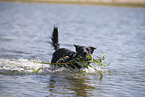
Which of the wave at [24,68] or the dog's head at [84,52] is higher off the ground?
the dog's head at [84,52]

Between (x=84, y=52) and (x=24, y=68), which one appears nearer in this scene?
(x=84, y=52)

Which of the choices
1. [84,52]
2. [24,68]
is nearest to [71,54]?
[84,52]

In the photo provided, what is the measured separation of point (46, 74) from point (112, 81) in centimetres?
259

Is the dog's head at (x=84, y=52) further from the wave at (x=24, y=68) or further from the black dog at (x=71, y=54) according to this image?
the wave at (x=24, y=68)

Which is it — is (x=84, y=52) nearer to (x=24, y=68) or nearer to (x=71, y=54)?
(x=71, y=54)

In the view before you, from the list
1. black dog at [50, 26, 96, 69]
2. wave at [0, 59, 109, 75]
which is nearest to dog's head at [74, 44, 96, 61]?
black dog at [50, 26, 96, 69]

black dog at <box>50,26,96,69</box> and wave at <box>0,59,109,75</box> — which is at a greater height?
black dog at <box>50,26,96,69</box>

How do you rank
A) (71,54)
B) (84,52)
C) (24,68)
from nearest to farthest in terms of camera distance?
(84,52), (71,54), (24,68)

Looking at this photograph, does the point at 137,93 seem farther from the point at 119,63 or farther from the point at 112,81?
the point at 119,63

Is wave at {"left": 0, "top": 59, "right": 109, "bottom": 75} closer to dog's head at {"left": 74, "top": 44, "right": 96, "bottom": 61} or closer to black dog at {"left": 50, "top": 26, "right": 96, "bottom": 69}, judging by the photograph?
black dog at {"left": 50, "top": 26, "right": 96, "bottom": 69}

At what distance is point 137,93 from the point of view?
8.26 metres

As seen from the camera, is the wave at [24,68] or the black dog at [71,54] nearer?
the black dog at [71,54]

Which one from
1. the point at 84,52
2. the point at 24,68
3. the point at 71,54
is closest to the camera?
the point at 84,52

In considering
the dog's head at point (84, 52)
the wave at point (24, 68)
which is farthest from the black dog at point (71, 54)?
the wave at point (24, 68)
